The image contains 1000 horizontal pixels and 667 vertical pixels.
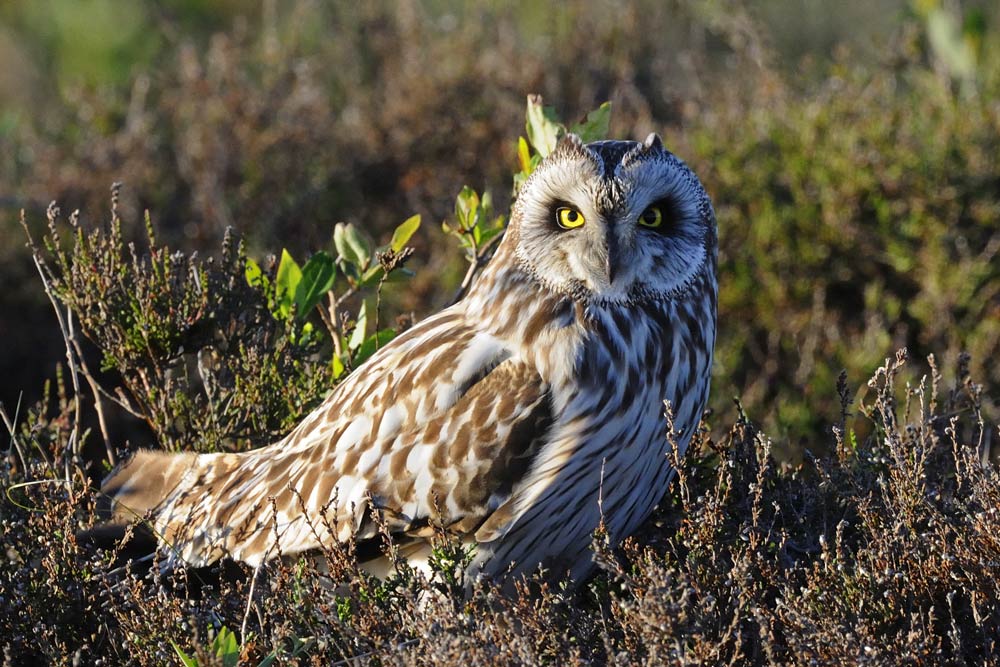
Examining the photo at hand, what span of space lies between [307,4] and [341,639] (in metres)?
5.70

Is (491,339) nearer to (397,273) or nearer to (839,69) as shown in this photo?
(397,273)

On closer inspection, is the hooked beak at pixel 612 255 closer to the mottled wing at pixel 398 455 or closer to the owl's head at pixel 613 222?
the owl's head at pixel 613 222

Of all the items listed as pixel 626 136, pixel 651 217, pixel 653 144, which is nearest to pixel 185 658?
pixel 651 217

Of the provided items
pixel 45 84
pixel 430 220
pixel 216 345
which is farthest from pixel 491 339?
pixel 45 84

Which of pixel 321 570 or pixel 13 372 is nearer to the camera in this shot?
pixel 321 570

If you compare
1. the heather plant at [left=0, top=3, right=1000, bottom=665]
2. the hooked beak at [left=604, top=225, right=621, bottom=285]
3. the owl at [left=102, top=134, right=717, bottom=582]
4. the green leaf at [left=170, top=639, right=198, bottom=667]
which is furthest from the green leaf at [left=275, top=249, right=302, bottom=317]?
the green leaf at [left=170, top=639, right=198, bottom=667]

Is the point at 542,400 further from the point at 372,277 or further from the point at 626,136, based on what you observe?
the point at 626,136

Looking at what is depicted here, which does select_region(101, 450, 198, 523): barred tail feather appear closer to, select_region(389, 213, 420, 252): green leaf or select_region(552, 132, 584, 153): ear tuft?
select_region(389, 213, 420, 252): green leaf

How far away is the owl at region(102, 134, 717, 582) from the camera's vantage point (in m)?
2.93

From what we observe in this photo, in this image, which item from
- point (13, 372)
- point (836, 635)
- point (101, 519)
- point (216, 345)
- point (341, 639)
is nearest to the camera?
point (836, 635)

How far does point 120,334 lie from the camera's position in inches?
138

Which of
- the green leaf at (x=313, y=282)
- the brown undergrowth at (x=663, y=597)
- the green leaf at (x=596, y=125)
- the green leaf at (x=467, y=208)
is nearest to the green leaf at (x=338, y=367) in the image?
the green leaf at (x=313, y=282)

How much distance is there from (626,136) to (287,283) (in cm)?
337

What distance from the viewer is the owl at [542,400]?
9.61 ft
